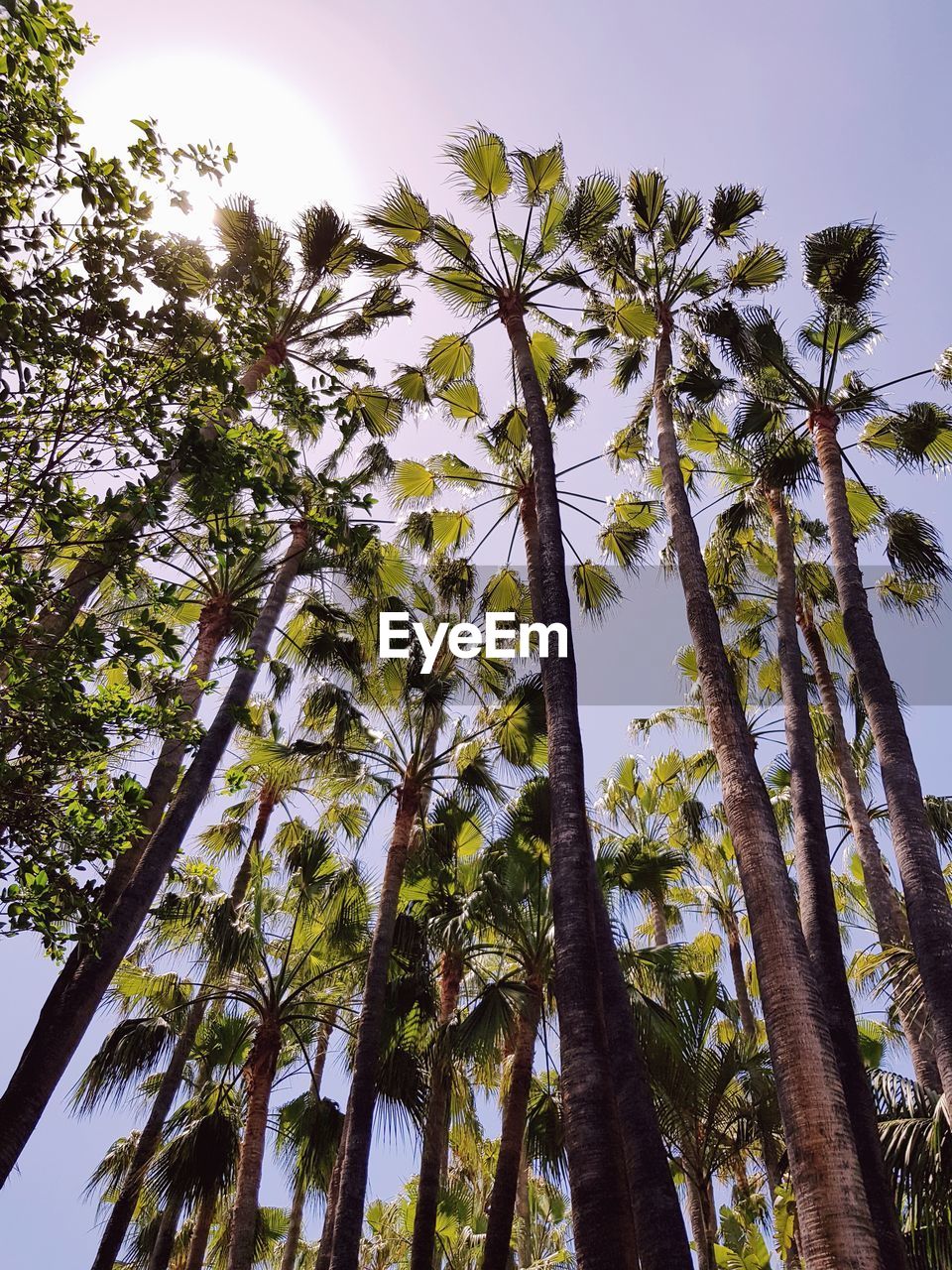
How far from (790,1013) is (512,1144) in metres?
6.54

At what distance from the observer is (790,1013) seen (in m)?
6.46

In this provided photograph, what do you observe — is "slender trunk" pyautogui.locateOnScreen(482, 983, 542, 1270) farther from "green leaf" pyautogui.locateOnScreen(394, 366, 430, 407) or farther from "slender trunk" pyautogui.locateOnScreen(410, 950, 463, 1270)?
"green leaf" pyautogui.locateOnScreen(394, 366, 430, 407)

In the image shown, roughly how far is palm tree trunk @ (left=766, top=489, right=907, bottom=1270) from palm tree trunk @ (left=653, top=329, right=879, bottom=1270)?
1.72 ft

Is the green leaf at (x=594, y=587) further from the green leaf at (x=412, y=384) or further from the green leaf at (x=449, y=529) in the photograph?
the green leaf at (x=412, y=384)

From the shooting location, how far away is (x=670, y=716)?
23.1m

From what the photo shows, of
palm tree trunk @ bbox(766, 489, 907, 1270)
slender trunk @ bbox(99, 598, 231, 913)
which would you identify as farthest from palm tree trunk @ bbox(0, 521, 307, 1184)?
palm tree trunk @ bbox(766, 489, 907, 1270)

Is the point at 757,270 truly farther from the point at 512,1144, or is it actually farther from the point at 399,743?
the point at 512,1144

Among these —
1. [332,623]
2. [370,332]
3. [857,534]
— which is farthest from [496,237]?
[857,534]

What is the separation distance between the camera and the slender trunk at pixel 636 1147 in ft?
20.2

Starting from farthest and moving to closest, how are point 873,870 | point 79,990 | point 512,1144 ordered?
1. point 873,870
2. point 512,1144
3. point 79,990

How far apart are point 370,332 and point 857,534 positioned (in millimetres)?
9181

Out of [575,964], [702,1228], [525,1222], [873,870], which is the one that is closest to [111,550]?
[575,964]

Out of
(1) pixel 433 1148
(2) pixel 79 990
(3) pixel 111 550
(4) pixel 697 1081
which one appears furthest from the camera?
(4) pixel 697 1081

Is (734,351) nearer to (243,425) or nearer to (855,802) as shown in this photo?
(855,802)
